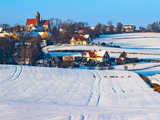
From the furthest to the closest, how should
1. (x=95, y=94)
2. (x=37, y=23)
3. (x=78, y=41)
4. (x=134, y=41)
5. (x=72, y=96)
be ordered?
(x=37, y=23), (x=134, y=41), (x=78, y=41), (x=95, y=94), (x=72, y=96)

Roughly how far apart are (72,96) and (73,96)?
0.14 feet

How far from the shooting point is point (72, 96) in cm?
1054

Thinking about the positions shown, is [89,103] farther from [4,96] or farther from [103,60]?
[103,60]

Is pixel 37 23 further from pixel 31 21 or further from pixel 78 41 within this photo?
pixel 78 41

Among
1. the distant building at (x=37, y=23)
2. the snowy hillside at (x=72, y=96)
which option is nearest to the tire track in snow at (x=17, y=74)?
the snowy hillside at (x=72, y=96)

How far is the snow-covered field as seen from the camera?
693 centimetres

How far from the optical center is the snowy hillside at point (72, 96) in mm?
6941

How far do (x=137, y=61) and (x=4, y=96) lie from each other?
58.4ft

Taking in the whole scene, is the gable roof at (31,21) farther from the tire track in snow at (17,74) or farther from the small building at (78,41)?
the tire track in snow at (17,74)

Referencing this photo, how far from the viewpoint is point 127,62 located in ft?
81.1

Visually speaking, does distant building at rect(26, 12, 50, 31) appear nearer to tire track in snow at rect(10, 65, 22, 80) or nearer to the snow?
the snow

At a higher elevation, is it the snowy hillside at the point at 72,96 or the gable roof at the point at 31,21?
the gable roof at the point at 31,21

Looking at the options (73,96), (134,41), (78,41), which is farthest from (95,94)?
(134,41)

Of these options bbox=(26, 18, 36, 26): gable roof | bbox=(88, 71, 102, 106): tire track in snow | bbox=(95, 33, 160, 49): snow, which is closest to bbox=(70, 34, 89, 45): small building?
bbox=(95, 33, 160, 49): snow
